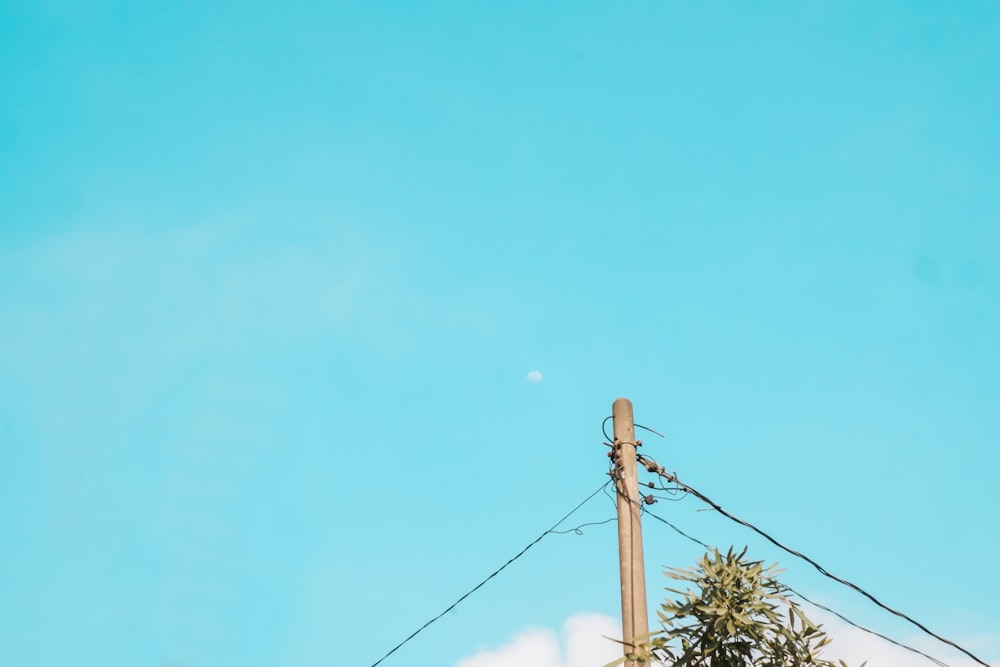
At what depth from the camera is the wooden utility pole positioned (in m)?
9.48

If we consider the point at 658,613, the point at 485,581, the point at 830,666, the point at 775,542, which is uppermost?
the point at 485,581

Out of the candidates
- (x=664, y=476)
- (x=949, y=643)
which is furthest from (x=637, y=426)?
(x=949, y=643)

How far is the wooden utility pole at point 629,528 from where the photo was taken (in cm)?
948

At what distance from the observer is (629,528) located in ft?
32.5

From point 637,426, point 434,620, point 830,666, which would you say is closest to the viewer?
point 830,666

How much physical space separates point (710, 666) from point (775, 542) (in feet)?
5.06

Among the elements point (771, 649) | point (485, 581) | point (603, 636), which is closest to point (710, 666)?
point (771, 649)

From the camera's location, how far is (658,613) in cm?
971

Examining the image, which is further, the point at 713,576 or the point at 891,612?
the point at 891,612

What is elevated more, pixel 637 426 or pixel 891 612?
pixel 637 426

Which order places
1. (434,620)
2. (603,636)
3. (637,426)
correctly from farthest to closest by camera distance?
(434,620) < (637,426) < (603,636)

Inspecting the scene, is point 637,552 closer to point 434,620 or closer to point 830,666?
point 830,666

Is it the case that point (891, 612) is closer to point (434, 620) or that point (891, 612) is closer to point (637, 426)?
point (637, 426)

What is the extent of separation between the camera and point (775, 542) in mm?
10625
